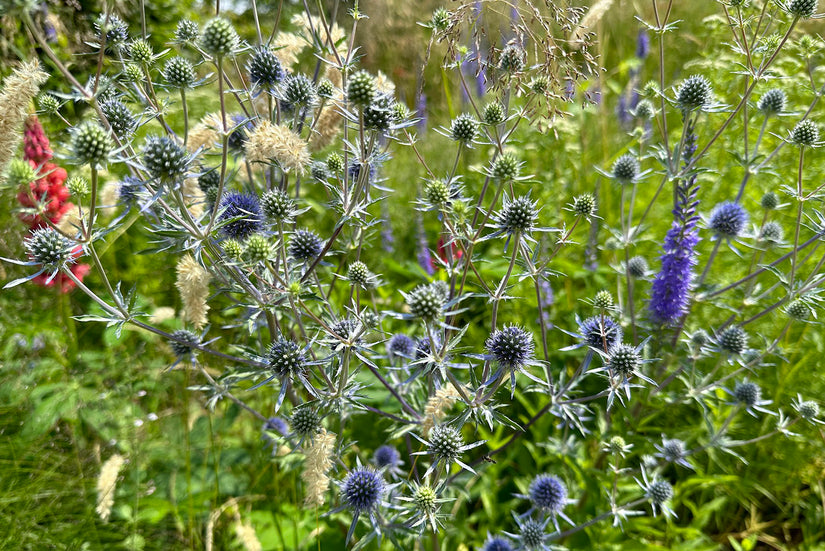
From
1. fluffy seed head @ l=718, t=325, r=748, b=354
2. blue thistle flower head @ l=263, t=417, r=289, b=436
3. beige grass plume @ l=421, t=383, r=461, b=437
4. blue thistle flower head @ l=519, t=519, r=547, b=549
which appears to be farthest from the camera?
blue thistle flower head @ l=263, t=417, r=289, b=436

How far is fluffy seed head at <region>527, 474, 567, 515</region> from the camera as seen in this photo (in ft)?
8.44

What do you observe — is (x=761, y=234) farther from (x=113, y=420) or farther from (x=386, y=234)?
(x=113, y=420)

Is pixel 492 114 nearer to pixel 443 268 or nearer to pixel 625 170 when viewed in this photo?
pixel 443 268

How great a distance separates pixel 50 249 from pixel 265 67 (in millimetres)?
1102

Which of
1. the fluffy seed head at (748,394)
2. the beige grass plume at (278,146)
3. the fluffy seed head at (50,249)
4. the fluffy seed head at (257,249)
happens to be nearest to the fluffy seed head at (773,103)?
the fluffy seed head at (748,394)

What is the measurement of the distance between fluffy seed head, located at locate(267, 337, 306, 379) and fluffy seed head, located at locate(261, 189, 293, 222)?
1.65 feet

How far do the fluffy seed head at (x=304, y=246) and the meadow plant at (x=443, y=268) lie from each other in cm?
2

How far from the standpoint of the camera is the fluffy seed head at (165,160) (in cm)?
183

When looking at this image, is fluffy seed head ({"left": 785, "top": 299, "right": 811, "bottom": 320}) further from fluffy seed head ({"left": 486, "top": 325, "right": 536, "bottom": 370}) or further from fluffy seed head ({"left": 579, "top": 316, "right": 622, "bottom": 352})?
fluffy seed head ({"left": 486, "top": 325, "right": 536, "bottom": 370})

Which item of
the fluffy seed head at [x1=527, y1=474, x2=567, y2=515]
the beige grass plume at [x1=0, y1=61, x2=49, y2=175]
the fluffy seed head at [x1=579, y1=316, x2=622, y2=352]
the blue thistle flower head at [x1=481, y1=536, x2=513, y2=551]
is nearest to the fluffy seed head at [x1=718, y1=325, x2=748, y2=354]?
the fluffy seed head at [x1=579, y1=316, x2=622, y2=352]

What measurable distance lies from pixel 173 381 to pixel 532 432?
247cm

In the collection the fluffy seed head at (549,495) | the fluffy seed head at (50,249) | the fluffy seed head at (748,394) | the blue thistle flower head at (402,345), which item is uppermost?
the fluffy seed head at (50,249)

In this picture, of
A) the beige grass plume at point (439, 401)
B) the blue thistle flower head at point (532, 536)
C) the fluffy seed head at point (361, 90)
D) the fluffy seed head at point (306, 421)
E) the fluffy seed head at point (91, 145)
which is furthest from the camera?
the blue thistle flower head at point (532, 536)

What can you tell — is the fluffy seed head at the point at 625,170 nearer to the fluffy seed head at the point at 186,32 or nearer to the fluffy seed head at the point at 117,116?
the fluffy seed head at the point at 186,32
